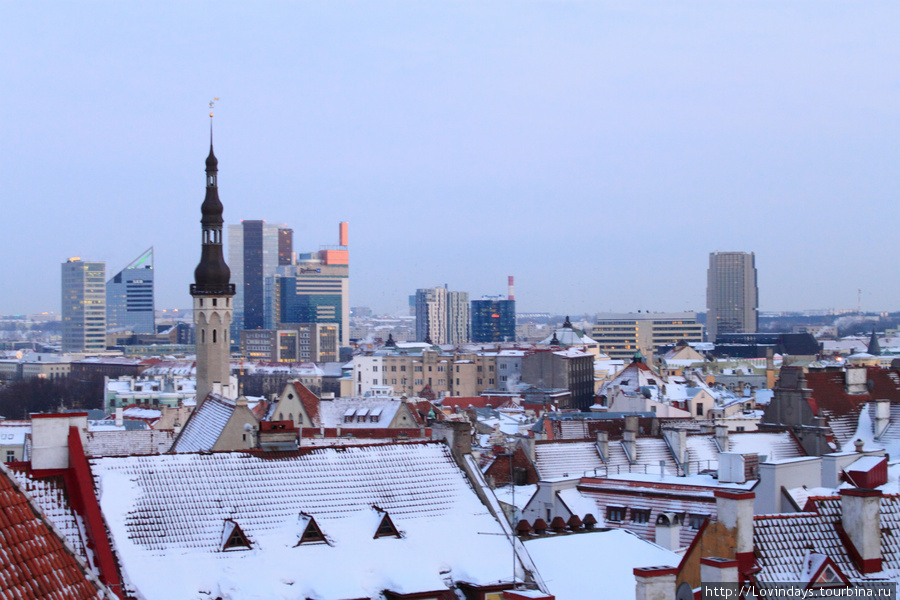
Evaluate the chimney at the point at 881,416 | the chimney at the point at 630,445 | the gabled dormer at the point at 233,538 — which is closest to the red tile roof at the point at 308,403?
the chimney at the point at 630,445

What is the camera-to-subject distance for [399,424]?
7394 cm

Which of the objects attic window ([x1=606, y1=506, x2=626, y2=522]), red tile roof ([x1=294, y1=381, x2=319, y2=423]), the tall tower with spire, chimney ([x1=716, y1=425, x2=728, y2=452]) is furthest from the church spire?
attic window ([x1=606, y1=506, x2=626, y2=522])

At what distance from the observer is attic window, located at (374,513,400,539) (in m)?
22.0

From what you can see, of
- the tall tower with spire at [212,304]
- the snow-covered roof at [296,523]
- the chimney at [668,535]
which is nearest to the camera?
the snow-covered roof at [296,523]

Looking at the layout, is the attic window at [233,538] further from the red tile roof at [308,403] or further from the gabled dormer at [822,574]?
the red tile roof at [308,403]

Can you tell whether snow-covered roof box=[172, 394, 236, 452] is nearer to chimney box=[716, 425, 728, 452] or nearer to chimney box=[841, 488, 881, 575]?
chimney box=[716, 425, 728, 452]

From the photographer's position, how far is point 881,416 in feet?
157

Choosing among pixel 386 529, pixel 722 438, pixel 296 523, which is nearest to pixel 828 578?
pixel 386 529

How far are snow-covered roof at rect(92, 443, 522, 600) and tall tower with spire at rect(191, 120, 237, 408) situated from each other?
168ft

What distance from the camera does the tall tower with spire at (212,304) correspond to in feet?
249

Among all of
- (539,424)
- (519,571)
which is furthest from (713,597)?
(539,424)

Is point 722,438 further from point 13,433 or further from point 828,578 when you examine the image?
point 13,433

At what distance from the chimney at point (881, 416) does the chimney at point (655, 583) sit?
33.9 metres

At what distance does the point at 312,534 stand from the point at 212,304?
58.5 m
